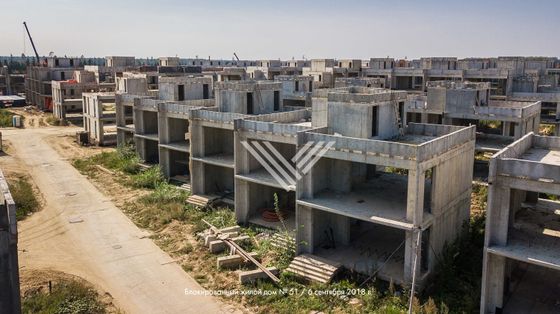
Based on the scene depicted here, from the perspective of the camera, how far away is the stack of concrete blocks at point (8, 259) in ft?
46.4

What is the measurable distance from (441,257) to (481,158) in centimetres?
1834

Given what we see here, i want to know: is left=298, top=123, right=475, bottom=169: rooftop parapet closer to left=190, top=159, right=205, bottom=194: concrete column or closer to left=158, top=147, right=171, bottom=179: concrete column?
left=190, top=159, right=205, bottom=194: concrete column

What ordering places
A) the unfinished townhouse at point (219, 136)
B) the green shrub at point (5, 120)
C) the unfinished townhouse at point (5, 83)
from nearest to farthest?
the unfinished townhouse at point (219, 136) < the green shrub at point (5, 120) < the unfinished townhouse at point (5, 83)

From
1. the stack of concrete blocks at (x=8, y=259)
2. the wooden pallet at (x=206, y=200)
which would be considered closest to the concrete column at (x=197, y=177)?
the wooden pallet at (x=206, y=200)

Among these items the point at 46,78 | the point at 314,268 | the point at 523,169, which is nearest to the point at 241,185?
the point at 314,268

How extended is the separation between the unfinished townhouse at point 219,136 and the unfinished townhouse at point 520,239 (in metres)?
16.9

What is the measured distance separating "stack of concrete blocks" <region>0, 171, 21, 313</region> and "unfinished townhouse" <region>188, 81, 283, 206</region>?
16757 mm

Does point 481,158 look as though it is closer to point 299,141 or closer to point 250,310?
point 299,141

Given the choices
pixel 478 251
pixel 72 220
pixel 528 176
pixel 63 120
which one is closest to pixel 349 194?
pixel 478 251

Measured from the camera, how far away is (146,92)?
47.7 m

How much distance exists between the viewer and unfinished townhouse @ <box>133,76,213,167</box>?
3638 centimetres

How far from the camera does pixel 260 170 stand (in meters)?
Answer: 28.8
